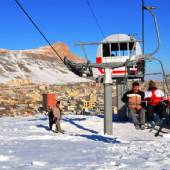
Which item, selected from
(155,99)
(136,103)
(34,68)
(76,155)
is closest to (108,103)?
(136,103)

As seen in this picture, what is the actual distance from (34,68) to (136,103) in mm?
85214

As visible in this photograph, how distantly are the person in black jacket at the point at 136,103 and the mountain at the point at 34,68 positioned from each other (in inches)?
2586

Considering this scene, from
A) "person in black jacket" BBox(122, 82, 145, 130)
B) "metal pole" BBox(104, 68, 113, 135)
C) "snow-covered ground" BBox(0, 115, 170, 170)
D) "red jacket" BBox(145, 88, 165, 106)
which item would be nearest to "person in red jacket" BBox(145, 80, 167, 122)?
"red jacket" BBox(145, 88, 165, 106)

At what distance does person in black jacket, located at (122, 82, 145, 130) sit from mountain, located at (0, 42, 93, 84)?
216 feet

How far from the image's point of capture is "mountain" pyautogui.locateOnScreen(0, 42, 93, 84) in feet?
284

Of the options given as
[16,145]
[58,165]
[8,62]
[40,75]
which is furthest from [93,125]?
[8,62]

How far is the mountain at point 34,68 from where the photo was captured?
86.6 m

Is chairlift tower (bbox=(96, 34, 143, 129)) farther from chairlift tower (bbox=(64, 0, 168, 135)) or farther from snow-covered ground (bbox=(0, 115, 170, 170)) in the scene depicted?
snow-covered ground (bbox=(0, 115, 170, 170))

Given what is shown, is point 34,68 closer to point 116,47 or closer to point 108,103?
point 116,47

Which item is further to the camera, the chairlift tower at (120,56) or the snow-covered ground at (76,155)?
the chairlift tower at (120,56)

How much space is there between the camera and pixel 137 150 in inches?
362

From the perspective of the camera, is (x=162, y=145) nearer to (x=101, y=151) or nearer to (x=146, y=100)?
(x=101, y=151)

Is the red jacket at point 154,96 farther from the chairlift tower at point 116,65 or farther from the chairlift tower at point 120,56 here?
the chairlift tower at point 120,56

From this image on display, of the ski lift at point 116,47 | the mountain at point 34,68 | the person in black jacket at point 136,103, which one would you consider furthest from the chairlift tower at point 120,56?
the mountain at point 34,68
